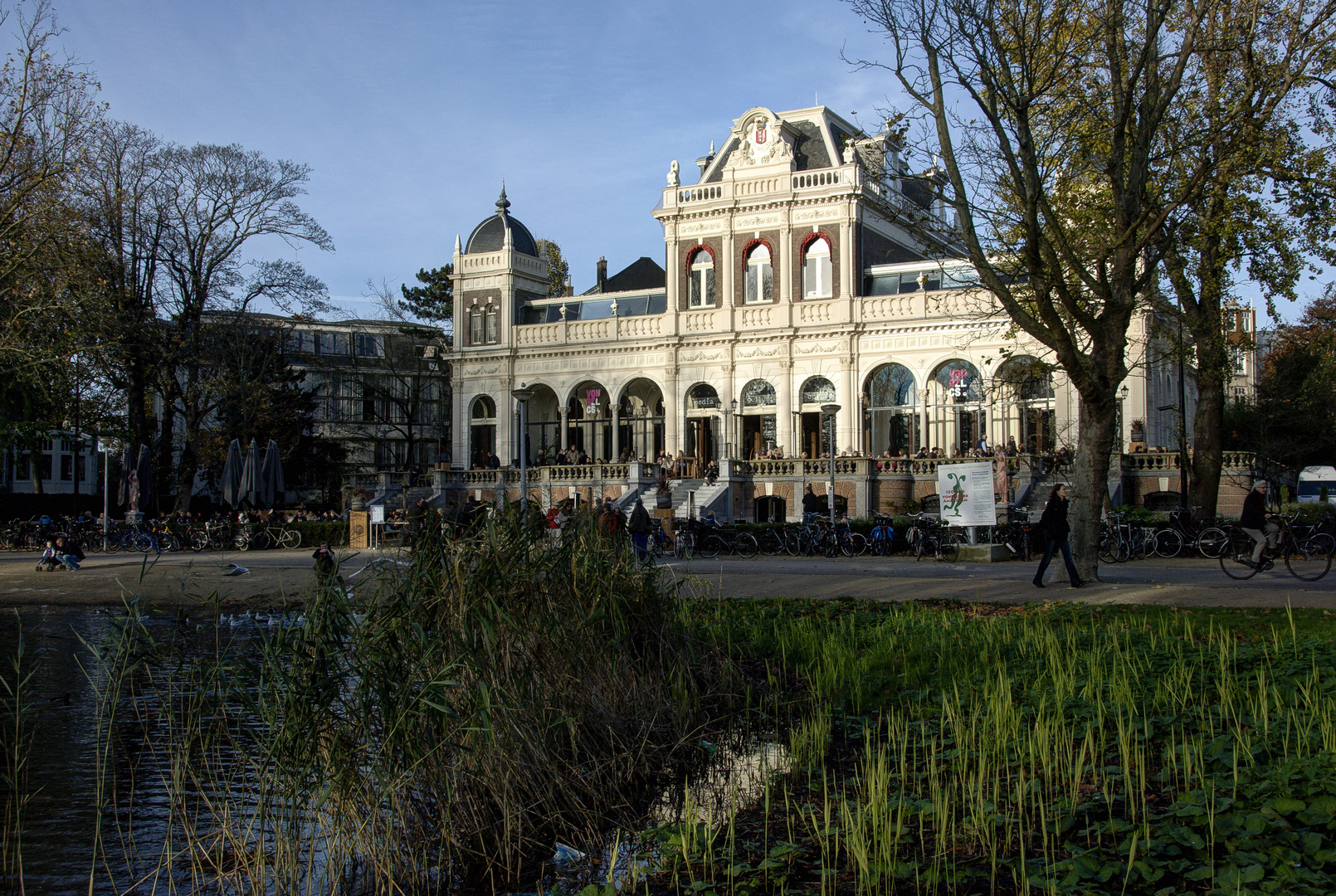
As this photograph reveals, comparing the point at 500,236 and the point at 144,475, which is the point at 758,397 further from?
the point at 144,475

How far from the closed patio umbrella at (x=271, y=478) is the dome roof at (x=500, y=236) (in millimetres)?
20235

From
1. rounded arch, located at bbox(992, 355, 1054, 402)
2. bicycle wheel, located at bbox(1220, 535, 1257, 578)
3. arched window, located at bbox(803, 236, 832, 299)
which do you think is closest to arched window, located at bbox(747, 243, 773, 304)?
arched window, located at bbox(803, 236, 832, 299)

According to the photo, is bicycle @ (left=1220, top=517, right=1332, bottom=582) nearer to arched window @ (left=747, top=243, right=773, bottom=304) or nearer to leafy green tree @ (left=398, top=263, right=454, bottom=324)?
arched window @ (left=747, top=243, right=773, bottom=304)

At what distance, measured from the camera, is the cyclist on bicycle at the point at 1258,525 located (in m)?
15.6

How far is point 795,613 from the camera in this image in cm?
1238

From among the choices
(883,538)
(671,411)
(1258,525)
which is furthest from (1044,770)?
(671,411)

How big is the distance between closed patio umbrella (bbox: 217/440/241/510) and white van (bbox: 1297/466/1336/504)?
1612 inches

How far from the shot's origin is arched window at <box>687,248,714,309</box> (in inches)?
1718

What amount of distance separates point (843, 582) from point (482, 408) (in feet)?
115

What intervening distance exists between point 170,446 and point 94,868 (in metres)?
39.9

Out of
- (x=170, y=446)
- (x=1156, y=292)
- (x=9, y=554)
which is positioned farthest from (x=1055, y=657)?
(x=170, y=446)

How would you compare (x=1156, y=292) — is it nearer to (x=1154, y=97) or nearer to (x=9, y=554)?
(x=1154, y=97)

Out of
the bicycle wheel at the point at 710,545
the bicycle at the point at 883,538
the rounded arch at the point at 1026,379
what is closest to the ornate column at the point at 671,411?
the rounded arch at the point at 1026,379

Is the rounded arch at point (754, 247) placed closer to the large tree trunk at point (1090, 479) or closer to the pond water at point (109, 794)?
the large tree trunk at point (1090, 479)
